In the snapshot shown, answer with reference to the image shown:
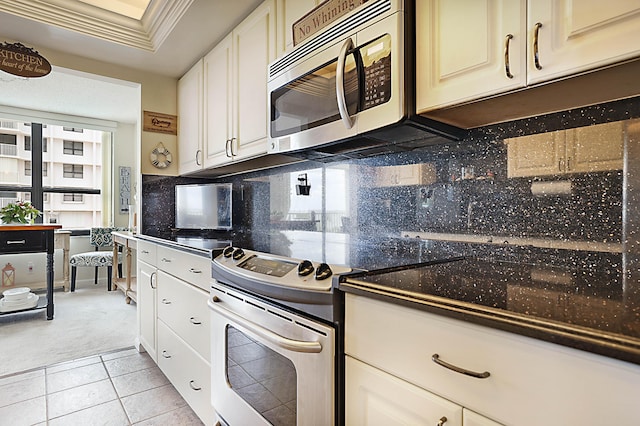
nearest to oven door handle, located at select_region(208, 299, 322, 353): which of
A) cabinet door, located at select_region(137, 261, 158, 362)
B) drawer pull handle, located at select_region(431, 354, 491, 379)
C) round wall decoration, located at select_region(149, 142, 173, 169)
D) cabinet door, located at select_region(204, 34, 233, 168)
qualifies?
drawer pull handle, located at select_region(431, 354, 491, 379)

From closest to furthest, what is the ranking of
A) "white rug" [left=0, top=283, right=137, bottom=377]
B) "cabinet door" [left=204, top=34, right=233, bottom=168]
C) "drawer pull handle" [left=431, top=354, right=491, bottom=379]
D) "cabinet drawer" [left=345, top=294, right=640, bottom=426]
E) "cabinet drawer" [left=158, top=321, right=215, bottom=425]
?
"cabinet drawer" [left=345, top=294, right=640, bottom=426], "drawer pull handle" [left=431, top=354, right=491, bottom=379], "cabinet drawer" [left=158, top=321, right=215, bottom=425], "cabinet door" [left=204, top=34, right=233, bottom=168], "white rug" [left=0, top=283, right=137, bottom=377]

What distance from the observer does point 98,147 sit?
536 cm

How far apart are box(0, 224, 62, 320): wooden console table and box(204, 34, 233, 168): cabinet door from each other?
7.10 feet

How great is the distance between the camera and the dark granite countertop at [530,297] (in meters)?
0.53

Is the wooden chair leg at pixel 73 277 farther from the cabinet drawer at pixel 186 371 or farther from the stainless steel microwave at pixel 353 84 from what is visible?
the stainless steel microwave at pixel 353 84

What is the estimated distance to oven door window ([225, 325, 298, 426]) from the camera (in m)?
1.16

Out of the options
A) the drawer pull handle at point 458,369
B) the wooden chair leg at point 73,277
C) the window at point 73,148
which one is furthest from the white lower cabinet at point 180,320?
the window at point 73,148

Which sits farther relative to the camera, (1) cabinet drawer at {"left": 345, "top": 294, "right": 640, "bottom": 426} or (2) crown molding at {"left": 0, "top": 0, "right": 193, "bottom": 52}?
(2) crown molding at {"left": 0, "top": 0, "right": 193, "bottom": 52}

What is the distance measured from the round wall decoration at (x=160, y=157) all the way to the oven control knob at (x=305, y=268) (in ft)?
6.91

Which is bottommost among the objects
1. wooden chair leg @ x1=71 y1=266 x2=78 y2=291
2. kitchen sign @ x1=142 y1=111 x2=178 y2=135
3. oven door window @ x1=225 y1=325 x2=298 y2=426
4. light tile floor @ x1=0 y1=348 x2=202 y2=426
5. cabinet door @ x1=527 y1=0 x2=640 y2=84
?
light tile floor @ x1=0 y1=348 x2=202 y2=426

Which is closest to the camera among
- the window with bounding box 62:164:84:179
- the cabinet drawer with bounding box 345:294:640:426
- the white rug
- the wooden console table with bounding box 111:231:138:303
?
the cabinet drawer with bounding box 345:294:640:426

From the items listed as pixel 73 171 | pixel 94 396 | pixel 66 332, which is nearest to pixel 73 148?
pixel 73 171

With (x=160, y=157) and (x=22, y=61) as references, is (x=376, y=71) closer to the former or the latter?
(x=160, y=157)

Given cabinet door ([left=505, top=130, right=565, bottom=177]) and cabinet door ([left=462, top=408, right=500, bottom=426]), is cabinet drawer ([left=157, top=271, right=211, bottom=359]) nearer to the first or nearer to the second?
cabinet door ([left=462, top=408, right=500, bottom=426])
